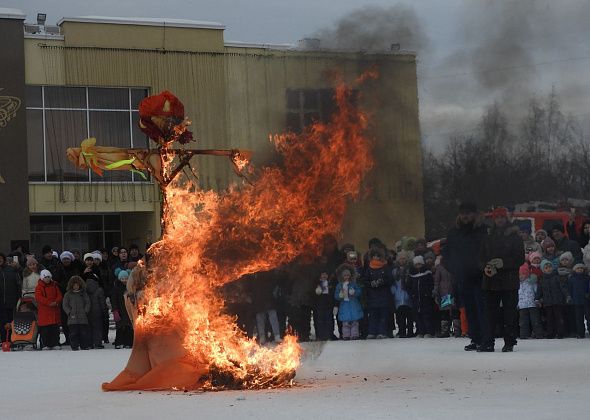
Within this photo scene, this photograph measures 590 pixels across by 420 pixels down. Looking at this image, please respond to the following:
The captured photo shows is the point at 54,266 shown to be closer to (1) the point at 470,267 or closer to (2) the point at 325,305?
(2) the point at 325,305

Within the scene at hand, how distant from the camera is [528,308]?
18984 millimetres

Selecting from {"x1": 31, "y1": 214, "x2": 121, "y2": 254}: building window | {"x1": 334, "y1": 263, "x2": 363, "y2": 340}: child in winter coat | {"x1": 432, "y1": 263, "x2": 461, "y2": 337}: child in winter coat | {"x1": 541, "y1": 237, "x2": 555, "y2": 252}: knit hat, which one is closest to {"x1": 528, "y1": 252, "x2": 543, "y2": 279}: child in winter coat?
{"x1": 541, "y1": 237, "x2": 555, "y2": 252}: knit hat

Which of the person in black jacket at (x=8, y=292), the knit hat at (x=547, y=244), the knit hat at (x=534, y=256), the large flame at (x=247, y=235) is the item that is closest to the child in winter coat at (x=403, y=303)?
the knit hat at (x=534, y=256)

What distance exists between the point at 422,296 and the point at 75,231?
23.5 meters

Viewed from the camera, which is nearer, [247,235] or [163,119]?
[247,235]

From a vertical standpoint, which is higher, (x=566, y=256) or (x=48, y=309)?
(x=566, y=256)

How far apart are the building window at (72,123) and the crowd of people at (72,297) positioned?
16.9 meters

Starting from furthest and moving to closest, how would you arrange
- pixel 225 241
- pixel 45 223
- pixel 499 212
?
pixel 45 223
pixel 499 212
pixel 225 241

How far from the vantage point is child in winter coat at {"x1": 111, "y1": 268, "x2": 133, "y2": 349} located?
2028 cm

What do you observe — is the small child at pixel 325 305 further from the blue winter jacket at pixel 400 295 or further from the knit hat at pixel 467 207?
the knit hat at pixel 467 207

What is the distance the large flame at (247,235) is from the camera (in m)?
12.1

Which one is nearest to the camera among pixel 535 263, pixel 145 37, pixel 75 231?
pixel 535 263

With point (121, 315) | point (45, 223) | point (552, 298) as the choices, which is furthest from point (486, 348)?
point (45, 223)

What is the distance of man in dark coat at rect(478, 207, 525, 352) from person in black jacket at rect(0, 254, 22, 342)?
10.1 metres
